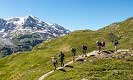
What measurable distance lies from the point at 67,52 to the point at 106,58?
47.4 metres

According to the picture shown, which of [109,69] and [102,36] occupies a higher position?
[102,36]

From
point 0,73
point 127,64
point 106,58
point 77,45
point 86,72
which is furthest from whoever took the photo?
point 77,45

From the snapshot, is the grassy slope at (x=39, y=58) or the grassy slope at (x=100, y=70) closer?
the grassy slope at (x=100, y=70)

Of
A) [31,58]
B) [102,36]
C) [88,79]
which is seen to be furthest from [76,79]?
[102,36]

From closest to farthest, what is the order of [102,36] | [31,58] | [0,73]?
[0,73]
[31,58]
[102,36]

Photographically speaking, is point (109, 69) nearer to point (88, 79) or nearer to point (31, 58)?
point (88, 79)

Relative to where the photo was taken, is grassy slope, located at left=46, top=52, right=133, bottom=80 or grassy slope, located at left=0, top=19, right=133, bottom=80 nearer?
grassy slope, located at left=46, top=52, right=133, bottom=80

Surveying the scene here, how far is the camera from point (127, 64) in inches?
4097

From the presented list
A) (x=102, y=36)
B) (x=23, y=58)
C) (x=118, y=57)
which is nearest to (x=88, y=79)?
(x=118, y=57)

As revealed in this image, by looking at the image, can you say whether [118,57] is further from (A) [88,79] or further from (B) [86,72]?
(A) [88,79]

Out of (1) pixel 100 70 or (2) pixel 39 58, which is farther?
(2) pixel 39 58

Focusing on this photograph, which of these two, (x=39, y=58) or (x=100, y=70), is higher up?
(x=39, y=58)

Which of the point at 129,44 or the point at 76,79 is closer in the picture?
the point at 76,79

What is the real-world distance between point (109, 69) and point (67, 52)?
6277 centimetres
